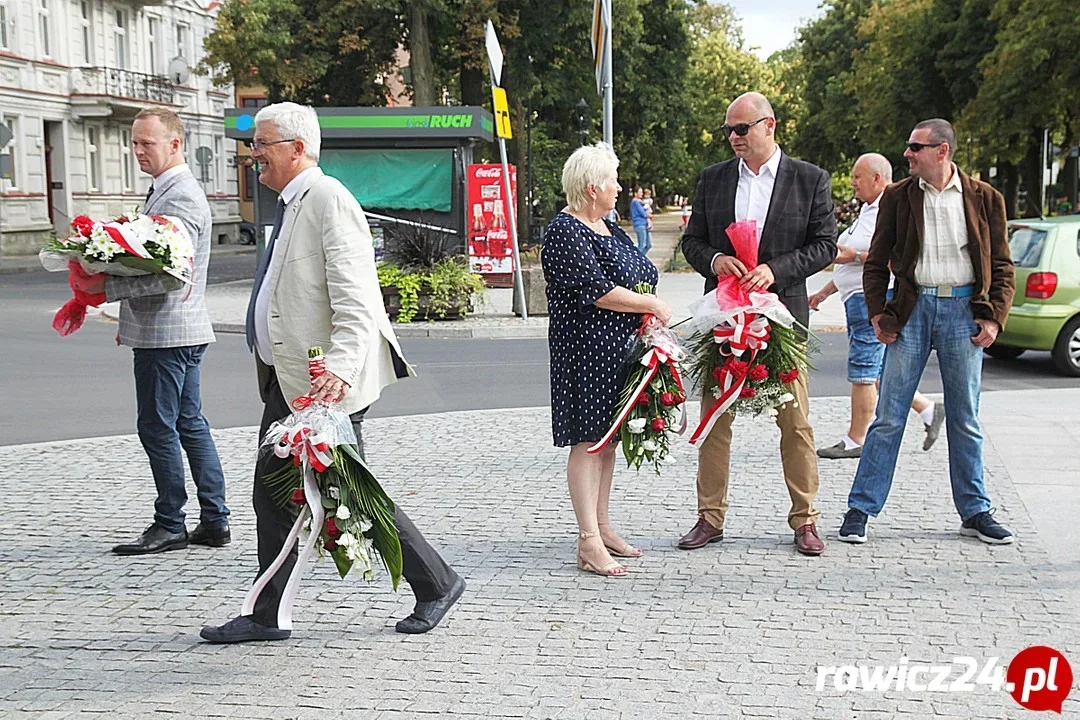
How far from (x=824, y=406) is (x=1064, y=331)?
3.88 metres

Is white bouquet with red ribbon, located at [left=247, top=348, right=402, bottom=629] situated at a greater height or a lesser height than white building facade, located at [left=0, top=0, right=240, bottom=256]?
lesser

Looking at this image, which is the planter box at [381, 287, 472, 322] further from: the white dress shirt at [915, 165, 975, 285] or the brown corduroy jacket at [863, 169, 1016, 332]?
the white dress shirt at [915, 165, 975, 285]

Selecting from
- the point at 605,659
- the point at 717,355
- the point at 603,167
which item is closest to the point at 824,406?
the point at 717,355

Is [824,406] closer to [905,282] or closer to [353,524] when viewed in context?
[905,282]

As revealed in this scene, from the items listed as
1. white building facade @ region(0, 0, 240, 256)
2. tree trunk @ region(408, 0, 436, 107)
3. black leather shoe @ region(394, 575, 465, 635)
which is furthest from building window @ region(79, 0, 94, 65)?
black leather shoe @ region(394, 575, 465, 635)

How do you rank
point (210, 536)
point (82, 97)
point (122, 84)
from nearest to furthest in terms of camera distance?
point (210, 536)
point (82, 97)
point (122, 84)

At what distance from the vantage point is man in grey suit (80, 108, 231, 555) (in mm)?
5871

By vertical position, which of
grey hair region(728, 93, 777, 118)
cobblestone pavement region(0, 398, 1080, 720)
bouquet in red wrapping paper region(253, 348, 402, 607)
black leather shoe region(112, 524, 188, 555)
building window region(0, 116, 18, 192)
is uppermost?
building window region(0, 116, 18, 192)

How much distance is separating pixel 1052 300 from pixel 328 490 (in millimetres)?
10172

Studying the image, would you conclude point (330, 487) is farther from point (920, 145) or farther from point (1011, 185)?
point (1011, 185)

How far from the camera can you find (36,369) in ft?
43.8

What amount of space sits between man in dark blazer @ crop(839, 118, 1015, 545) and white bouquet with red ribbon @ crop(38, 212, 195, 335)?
320 centimetres

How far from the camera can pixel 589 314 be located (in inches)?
217

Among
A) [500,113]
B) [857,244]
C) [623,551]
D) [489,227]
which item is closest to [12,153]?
[489,227]
